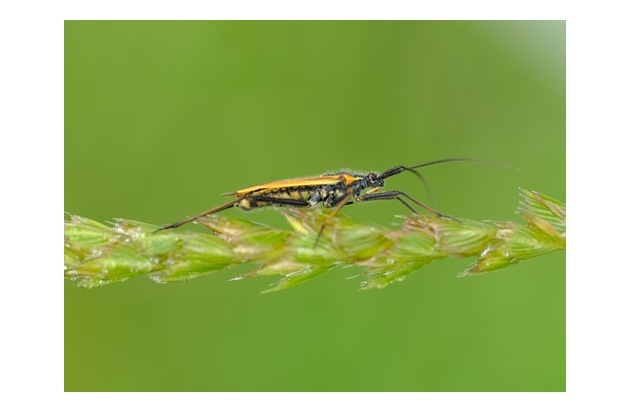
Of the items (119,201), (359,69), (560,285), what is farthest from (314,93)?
(560,285)

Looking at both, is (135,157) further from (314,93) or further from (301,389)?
(301,389)

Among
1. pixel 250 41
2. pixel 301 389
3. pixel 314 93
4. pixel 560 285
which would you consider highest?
pixel 250 41

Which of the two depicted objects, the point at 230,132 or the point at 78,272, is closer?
the point at 78,272

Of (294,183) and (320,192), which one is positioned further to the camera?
(320,192)

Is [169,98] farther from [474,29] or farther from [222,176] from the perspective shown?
[474,29]

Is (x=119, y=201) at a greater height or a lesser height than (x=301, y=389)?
greater

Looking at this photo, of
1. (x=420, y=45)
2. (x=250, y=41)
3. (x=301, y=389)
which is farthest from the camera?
(x=420, y=45)

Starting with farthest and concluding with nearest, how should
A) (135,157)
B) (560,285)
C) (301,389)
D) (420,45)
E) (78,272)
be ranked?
(420,45) < (135,157) < (560,285) < (301,389) < (78,272)
